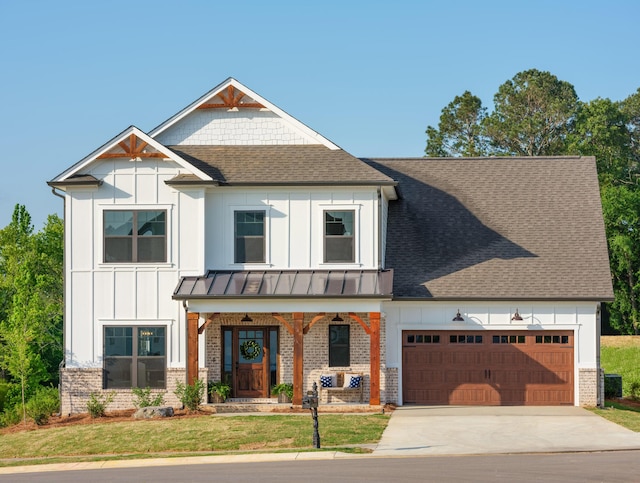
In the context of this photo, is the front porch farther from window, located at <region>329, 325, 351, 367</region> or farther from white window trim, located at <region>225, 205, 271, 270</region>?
white window trim, located at <region>225, 205, 271, 270</region>

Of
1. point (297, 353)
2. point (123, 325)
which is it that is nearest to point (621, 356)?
point (297, 353)

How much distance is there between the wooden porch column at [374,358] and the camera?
2955 cm

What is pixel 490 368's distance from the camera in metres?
31.0

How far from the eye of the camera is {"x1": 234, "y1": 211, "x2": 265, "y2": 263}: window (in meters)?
31.3

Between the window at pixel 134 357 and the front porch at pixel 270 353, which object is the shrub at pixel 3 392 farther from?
the front porch at pixel 270 353

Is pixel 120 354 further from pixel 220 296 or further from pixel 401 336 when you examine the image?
pixel 401 336

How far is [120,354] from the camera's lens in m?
30.9

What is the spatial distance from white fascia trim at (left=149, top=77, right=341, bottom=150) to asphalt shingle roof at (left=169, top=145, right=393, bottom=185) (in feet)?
1.09

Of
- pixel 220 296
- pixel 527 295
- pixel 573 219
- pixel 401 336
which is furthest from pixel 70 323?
pixel 573 219

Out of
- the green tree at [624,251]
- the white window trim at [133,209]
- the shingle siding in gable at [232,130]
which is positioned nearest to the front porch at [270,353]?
the white window trim at [133,209]

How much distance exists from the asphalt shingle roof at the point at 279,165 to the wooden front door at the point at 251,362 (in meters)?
4.44

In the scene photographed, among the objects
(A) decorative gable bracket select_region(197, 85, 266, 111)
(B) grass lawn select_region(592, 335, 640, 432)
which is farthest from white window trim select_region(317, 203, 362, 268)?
(B) grass lawn select_region(592, 335, 640, 432)

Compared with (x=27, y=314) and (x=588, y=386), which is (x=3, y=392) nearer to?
(x=27, y=314)

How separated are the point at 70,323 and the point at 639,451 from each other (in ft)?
54.4
